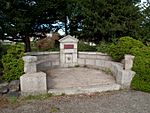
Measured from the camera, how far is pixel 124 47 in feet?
28.3

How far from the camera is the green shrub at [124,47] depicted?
8555mm

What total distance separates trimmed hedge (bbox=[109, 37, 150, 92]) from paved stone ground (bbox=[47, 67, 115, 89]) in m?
0.92

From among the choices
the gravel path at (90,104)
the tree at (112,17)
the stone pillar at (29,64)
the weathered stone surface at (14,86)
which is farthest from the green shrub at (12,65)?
the tree at (112,17)

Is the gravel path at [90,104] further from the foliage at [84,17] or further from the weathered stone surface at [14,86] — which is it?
the foliage at [84,17]

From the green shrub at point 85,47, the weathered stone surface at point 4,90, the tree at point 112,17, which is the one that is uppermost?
the tree at point 112,17

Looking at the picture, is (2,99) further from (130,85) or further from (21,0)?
(21,0)

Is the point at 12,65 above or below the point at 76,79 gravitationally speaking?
above

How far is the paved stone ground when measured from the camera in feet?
23.7

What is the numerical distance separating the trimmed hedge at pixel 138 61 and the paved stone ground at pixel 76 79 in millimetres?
923

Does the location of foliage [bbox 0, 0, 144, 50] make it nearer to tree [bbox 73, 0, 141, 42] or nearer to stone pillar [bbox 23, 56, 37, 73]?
tree [bbox 73, 0, 141, 42]

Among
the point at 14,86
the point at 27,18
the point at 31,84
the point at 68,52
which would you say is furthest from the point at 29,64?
the point at 27,18

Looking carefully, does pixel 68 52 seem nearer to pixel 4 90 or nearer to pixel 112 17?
pixel 112 17

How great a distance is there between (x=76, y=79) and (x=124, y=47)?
2.25 metres

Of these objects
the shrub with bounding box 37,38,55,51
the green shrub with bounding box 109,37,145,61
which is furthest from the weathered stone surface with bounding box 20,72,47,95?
the shrub with bounding box 37,38,55,51
